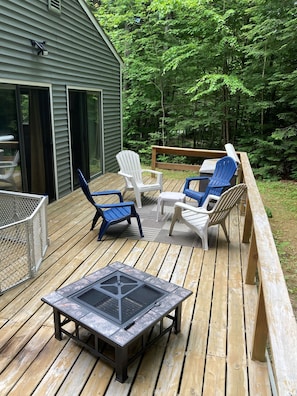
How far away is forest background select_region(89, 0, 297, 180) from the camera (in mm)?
8344

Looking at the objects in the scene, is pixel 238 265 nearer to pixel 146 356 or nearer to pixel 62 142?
pixel 146 356

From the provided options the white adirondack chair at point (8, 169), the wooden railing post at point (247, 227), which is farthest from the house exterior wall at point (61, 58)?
the wooden railing post at point (247, 227)

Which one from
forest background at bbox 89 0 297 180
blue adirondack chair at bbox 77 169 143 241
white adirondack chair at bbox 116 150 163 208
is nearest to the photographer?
blue adirondack chair at bbox 77 169 143 241

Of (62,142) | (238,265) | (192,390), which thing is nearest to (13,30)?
(62,142)

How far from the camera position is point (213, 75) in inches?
343

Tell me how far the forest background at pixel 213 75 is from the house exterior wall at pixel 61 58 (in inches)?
106

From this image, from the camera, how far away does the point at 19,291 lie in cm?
273

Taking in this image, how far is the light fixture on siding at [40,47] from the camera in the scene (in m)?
4.59

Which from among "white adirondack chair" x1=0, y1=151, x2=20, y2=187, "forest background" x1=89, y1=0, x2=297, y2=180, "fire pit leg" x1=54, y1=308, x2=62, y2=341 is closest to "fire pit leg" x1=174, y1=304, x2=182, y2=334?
"fire pit leg" x1=54, y1=308, x2=62, y2=341

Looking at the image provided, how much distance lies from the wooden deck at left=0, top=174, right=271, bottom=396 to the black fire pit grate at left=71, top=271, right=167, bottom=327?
12.9 inches

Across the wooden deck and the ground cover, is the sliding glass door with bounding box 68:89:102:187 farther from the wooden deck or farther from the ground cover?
the ground cover

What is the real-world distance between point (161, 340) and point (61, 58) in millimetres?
4977

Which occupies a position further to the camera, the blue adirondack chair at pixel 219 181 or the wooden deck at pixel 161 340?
the blue adirondack chair at pixel 219 181

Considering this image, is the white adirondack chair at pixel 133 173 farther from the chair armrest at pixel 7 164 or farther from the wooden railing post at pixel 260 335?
the wooden railing post at pixel 260 335
